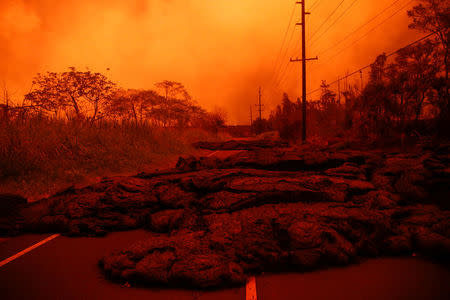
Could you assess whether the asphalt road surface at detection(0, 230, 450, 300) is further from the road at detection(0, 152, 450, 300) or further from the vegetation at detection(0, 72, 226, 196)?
the vegetation at detection(0, 72, 226, 196)

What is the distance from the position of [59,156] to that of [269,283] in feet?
31.6

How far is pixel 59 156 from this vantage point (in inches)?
403

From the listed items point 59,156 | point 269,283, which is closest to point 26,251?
point 269,283

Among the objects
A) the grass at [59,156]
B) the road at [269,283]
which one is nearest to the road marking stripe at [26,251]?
the road at [269,283]

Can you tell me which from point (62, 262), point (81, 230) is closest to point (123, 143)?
point (81, 230)

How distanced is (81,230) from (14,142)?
6.49 metres

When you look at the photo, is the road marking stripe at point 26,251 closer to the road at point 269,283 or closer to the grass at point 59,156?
the road at point 269,283

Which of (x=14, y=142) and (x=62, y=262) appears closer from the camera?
(x=62, y=262)

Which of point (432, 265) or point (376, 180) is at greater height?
point (376, 180)

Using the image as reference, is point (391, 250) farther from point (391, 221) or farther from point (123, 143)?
point (123, 143)

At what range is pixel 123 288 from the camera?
10.7ft

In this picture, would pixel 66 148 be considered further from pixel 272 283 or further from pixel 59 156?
pixel 272 283

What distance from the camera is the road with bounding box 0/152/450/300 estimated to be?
302 cm

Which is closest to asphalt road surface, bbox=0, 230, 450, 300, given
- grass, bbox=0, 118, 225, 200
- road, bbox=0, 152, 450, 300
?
road, bbox=0, 152, 450, 300
